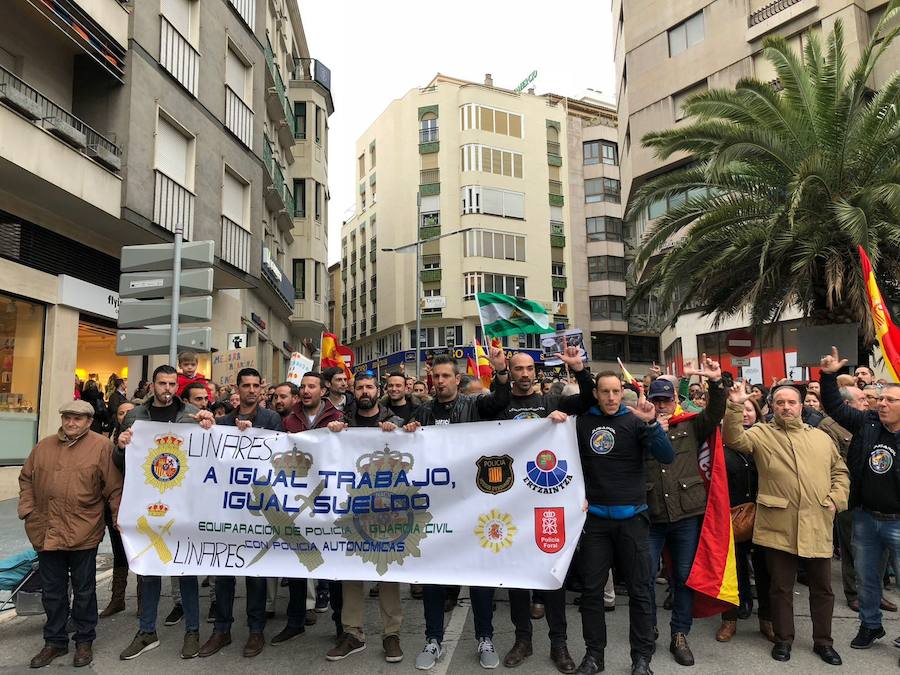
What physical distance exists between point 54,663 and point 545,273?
48.0 metres

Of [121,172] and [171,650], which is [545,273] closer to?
[121,172]

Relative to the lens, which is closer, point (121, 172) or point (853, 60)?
point (121, 172)

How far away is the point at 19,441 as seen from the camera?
12.6 metres

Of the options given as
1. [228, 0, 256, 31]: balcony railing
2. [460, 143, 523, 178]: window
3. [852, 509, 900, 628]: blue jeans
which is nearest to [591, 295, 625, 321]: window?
[460, 143, 523, 178]: window

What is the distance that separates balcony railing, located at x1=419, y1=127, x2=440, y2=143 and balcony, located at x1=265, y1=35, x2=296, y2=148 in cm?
2597

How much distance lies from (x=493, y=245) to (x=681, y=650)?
46031 millimetres

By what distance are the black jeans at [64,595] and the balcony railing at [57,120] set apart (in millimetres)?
8416

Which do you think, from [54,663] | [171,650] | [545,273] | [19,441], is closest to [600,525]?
[171,650]

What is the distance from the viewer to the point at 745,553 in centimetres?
598

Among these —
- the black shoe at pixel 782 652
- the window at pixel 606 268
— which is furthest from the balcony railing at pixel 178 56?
the window at pixel 606 268

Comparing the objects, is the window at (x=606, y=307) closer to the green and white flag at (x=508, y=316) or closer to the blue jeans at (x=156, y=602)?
the green and white flag at (x=508, y=316)

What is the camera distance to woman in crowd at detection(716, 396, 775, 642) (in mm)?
5621

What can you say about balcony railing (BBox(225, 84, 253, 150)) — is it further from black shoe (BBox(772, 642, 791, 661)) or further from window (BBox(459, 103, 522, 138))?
window (BBox(459, 103, 522, 138))

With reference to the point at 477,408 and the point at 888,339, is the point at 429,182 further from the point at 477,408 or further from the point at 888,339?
the point at 477,408
